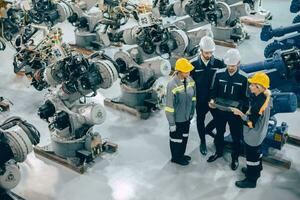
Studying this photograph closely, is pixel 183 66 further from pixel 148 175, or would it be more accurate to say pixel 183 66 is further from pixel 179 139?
pixel 148 175

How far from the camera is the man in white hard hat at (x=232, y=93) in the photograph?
20.1 feet

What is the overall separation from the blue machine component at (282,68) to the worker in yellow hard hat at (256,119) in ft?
2.59

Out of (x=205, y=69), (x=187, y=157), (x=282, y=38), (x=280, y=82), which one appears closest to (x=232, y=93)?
(x=205, y=69)

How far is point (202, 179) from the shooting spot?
Answer: 6496 millimetres

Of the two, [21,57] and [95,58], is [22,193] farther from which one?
[21,57]

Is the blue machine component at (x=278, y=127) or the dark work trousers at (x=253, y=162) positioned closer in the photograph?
the dark work trousers at (x=253, y=162)

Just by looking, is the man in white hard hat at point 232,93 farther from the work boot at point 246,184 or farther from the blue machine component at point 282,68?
the blue machine component at point 282,68

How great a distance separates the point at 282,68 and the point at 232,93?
3.02ft

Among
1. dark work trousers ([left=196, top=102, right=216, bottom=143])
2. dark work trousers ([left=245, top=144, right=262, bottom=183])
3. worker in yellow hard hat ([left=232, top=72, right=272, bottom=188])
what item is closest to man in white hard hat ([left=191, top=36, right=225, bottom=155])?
dark work trousers ([left=196, top=102, right=216, bottom=143])

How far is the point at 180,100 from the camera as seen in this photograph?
6.33 metres

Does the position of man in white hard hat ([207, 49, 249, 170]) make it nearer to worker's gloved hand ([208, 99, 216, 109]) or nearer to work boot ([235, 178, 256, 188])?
worker's gloved hand ([208, 99, 216, 109])

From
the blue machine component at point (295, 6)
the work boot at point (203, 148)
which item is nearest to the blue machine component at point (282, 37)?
the blue machine component at point (295, 6)

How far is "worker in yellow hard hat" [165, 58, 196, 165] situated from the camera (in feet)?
20.4

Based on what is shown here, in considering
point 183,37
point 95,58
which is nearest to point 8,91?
point 95,58
